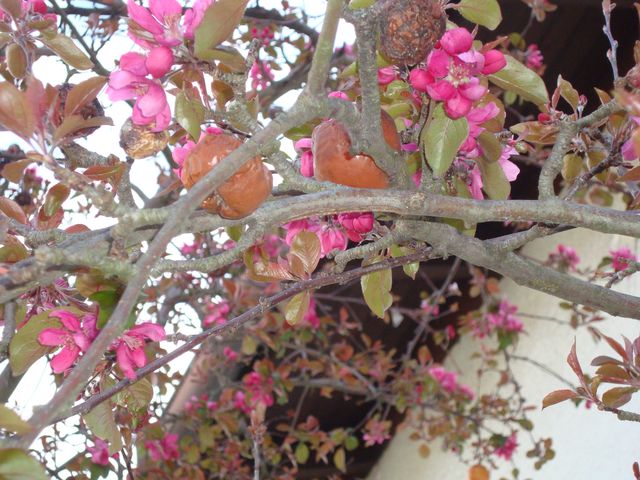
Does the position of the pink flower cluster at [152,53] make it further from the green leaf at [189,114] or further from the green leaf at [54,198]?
the green leaf at [54,198]

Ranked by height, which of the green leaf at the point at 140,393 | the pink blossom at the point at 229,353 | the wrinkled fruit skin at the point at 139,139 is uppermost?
the pink blossom at the point at 229,353

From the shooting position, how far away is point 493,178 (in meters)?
0.80

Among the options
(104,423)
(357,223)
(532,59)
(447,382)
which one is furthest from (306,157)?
(447,382)

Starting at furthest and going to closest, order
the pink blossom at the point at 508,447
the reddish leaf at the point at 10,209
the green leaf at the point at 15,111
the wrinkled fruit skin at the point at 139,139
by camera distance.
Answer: the pink blossom at the point at 508,447, the reddish leaf at the point at 10,209, the wrinkled fruit skin at the point at 139,139, the green leaf at the point at 15,111

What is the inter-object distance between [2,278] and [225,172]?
0.17 m

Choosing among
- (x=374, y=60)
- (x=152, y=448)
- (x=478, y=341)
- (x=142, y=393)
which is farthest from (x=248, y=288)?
(x=374, y=60)

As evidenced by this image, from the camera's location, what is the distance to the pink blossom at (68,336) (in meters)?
0.75

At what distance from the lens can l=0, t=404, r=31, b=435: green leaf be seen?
15.3 inches

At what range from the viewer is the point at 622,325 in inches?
90.2

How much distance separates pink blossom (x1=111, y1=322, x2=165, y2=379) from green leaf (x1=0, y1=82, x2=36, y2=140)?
30cm

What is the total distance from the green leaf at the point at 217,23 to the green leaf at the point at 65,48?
26 centimetres

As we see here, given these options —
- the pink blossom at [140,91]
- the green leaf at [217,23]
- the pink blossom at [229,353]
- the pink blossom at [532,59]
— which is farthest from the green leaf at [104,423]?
the pink blossom at [532,59]

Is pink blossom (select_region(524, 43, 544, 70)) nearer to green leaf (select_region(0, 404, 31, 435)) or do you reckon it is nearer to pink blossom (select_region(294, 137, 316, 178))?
pink blossom (select_region(294, 137, 316, 178))

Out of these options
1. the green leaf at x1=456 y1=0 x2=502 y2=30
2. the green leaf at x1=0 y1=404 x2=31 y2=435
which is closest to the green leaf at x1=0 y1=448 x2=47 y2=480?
the green leaf at x1=0 y1=404 x2=31 y2=435
